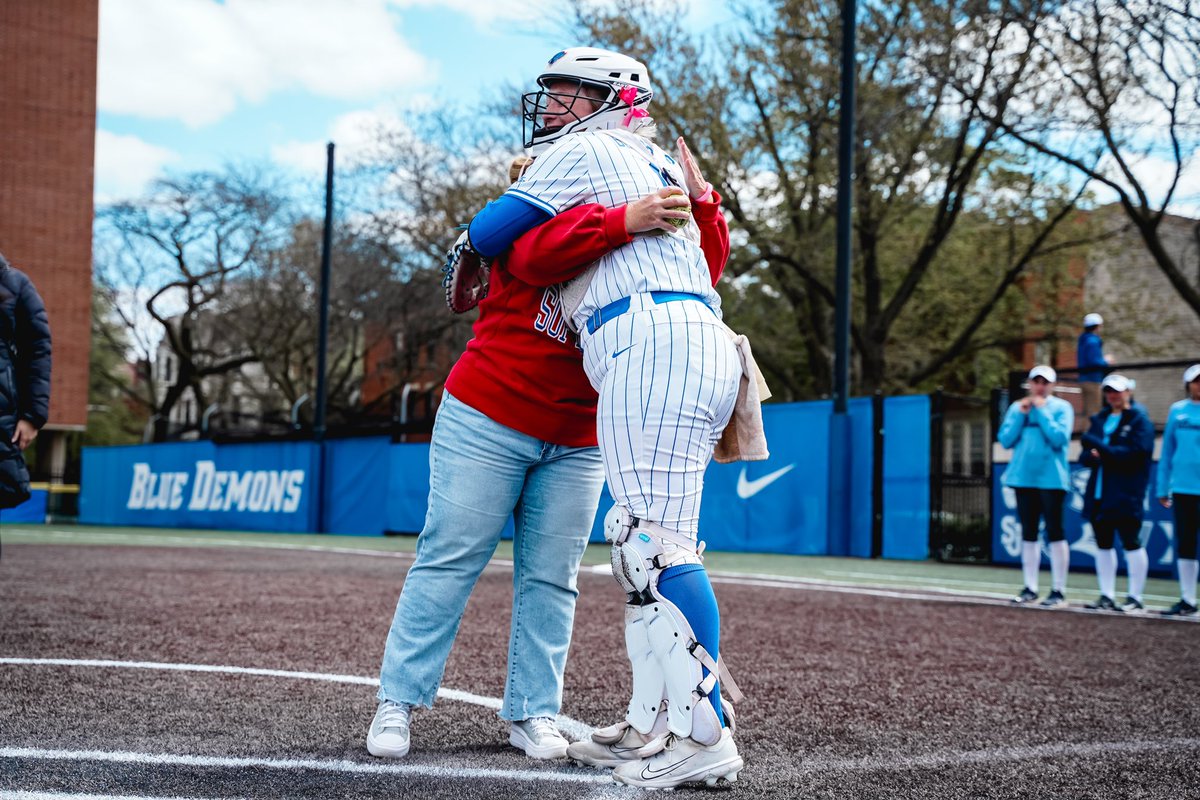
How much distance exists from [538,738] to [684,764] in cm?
64

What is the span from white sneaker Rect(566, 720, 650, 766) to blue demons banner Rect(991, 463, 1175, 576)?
869 cm

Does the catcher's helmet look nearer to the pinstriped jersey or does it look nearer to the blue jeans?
the pinstriped jersey

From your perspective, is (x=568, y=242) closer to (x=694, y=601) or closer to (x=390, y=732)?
(x=694, y=601)

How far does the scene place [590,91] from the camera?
327 centimetres

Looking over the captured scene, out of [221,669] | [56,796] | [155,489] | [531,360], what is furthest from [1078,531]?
[155,489]

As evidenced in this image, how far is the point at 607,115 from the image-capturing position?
328 cm

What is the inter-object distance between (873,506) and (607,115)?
11.3 m

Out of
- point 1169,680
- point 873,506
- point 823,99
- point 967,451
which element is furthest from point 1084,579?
point 967,451

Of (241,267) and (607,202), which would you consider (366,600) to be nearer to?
(607,202)

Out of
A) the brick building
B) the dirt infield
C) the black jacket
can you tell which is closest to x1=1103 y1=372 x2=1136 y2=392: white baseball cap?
the black jacket

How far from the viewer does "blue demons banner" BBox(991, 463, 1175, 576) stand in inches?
464

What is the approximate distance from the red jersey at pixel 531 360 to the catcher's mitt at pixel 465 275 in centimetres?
4

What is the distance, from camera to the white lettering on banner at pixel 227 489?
21.1 m

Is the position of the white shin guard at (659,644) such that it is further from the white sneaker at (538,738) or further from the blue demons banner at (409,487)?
the blue demons banner at (409,487)
